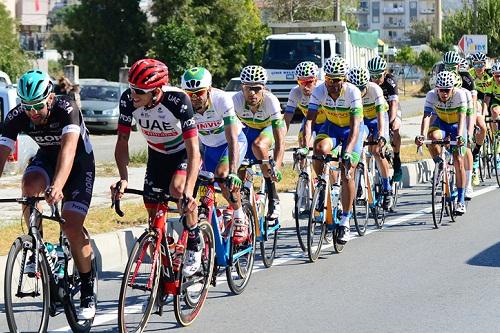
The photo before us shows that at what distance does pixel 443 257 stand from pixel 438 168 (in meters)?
2.66

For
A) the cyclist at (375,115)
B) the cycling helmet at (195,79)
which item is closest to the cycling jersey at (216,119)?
the cycling helmet at (195,79)

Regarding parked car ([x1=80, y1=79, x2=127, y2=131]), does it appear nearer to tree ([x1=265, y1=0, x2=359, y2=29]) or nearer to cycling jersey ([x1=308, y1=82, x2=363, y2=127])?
cycling jersey ([x1=308, y1=82, x2=363, y2=127])

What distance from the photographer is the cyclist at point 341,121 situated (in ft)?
38.6

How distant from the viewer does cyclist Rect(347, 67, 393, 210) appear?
45.1 ft

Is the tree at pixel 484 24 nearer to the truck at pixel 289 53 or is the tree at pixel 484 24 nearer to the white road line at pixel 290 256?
the truck at pixel 289 53

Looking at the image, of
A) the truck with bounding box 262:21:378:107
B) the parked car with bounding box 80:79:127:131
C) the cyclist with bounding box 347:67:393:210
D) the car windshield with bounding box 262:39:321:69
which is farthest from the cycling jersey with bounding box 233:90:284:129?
the car windshield with bounding box 262:39:321:69

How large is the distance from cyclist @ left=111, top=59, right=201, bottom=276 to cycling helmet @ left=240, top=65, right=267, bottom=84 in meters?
2.75

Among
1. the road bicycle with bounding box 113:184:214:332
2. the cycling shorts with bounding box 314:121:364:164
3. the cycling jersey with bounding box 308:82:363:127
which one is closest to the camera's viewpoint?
the road bicycle with bounding box 113:184:214:332

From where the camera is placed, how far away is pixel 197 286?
8.63 m

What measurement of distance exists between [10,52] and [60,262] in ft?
105

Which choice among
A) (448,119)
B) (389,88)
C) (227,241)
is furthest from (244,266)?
(389,88)

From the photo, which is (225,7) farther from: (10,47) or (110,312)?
(110,312)

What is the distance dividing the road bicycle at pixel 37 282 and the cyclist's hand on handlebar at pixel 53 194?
2.7 inches

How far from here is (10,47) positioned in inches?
1550
